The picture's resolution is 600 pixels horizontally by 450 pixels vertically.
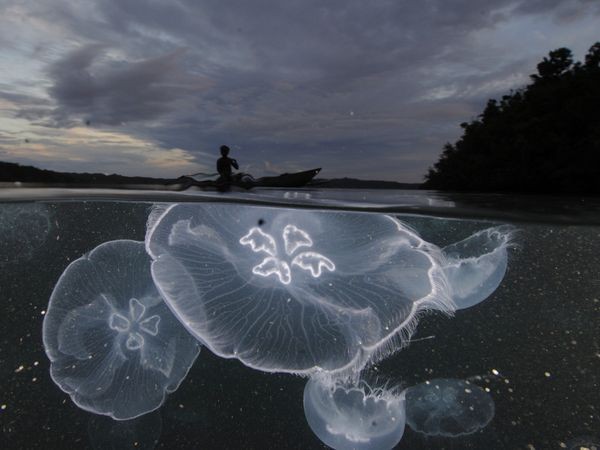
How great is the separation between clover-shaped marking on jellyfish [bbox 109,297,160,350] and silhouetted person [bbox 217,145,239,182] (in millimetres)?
1979

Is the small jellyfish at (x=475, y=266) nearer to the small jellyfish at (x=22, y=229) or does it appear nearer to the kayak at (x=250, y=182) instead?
the kayak at (x=250, y=182)

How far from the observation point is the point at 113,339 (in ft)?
17.0

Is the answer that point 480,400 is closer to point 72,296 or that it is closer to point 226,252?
point 226,252

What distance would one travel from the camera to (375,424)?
186 inches

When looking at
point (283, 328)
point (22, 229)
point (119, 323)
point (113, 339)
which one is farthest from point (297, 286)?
point (22, 229)

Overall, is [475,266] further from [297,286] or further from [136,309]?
[136,309]

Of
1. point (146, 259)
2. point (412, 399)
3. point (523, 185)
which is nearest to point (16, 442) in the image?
point (146, 259)

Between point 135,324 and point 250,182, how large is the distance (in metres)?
2.61

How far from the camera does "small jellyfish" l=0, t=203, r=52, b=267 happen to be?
8320 millimetres

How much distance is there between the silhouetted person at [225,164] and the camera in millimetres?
5316

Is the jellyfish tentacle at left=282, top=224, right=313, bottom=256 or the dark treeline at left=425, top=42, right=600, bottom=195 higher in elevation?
the dark treeline at left=425, top=42, right=600, bottom=195

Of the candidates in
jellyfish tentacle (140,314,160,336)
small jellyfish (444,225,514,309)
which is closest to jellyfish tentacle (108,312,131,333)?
jellyfish tentacle (140,314,160,336)

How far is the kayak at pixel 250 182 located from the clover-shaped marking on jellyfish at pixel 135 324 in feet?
6.56

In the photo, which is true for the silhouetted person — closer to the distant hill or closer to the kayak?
the kayak
